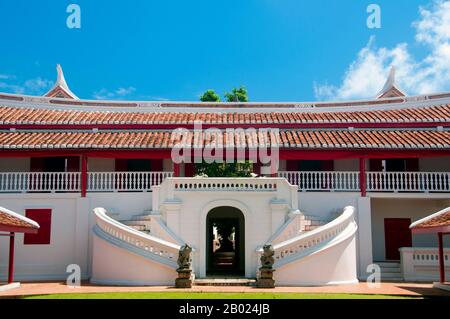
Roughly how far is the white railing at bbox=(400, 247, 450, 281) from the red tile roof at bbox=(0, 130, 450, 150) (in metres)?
3.68

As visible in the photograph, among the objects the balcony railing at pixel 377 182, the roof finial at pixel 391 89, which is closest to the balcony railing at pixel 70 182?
the balcony railing at pixel 377 182

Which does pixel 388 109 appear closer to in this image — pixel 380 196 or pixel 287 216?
pixel 380 196

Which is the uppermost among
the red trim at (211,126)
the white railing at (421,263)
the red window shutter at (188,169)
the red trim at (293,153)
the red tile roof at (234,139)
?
the red trim at (211,126)

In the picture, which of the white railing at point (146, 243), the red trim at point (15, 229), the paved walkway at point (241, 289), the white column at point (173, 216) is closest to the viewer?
the paved walkway at point (241, 289)

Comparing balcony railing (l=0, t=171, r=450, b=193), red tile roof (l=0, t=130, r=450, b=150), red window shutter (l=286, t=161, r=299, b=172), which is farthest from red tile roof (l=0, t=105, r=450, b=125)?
balcony railing (l=0, t=171, r=450, b=193)

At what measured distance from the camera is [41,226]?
648 inches

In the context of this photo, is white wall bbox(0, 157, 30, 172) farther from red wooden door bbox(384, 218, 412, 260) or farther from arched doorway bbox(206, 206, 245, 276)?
red wooden door bbox(384, 218, 412, 260)

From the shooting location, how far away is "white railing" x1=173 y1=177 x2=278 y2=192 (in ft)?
49.9

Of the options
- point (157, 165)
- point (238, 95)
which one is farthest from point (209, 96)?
point (157, 165)

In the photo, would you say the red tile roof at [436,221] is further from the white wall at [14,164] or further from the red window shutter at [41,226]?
the white wall at [14,164]

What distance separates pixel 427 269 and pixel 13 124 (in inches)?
626

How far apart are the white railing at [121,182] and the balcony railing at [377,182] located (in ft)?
15.4

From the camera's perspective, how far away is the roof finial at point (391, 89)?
81.6 ft

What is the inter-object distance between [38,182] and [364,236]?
38.9 ft
